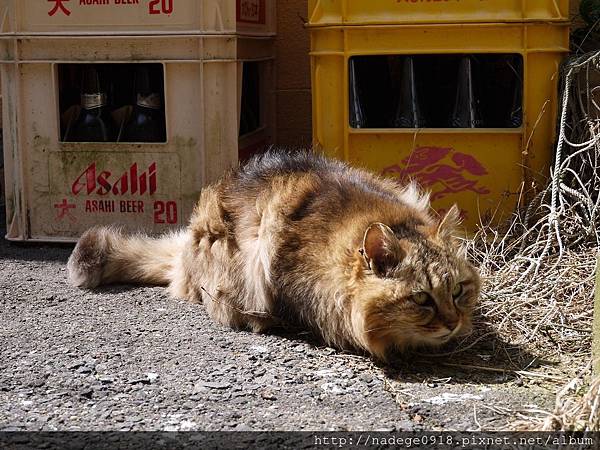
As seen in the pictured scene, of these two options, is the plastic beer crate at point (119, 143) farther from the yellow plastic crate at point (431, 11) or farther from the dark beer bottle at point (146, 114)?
the yellow plastic crate at point (431, 11)

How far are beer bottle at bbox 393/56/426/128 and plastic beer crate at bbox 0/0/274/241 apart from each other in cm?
85

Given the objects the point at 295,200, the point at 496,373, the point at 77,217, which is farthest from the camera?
the point at 77,217

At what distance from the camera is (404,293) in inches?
119

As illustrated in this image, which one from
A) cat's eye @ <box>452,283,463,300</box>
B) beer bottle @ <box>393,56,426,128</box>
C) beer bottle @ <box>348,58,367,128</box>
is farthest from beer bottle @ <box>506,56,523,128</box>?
cat's eye @ <box>452,283,463,300</box>

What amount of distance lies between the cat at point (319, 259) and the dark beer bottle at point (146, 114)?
0.82 meters

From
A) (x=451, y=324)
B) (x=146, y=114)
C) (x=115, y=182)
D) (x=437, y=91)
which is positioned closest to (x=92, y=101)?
(x=146, y=114)

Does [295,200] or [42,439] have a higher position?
[295,200]

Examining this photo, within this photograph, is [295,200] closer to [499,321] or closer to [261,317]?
[261,317]

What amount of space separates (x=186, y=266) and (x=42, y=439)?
1449 millimetres

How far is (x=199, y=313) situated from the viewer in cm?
383

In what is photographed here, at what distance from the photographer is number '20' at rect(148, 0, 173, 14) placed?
4.45m

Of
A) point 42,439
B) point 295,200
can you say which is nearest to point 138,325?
point 295,200

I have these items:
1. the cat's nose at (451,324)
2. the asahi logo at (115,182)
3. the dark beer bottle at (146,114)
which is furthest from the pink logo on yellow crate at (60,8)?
the cat's nose at (451,324)

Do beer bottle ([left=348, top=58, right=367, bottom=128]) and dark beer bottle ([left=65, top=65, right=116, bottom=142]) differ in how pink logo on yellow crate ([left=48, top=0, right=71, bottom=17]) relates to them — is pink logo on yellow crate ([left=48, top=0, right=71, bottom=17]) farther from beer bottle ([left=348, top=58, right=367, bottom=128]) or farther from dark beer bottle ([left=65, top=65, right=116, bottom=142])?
beer bottle ([left=348, top=58, right=367, bottom=128])
